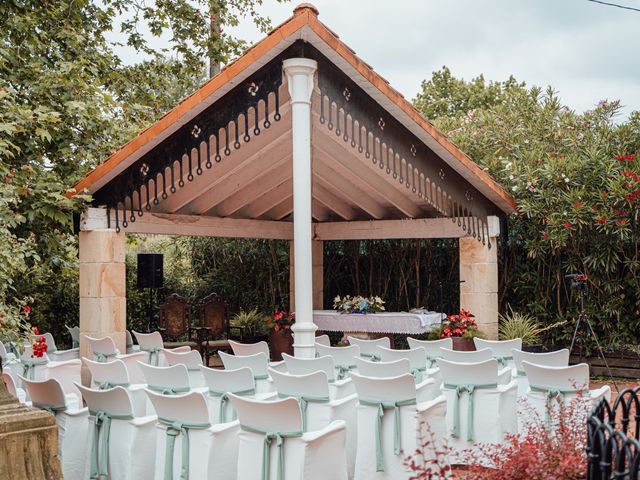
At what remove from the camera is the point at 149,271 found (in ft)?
37.8

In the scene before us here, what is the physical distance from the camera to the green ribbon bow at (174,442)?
4168 mm

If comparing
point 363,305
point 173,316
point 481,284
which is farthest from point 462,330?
point 173,316

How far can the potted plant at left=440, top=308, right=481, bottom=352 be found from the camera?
9.25 meters

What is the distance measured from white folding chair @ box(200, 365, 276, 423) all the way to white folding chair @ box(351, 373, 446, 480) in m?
0.84

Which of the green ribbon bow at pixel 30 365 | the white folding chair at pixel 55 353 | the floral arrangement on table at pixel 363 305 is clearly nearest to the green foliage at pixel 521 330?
the floral arrangement on table at pixel 363 305

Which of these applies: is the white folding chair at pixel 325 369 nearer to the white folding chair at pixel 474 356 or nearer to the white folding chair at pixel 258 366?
the white folding chair at pixel 258 366

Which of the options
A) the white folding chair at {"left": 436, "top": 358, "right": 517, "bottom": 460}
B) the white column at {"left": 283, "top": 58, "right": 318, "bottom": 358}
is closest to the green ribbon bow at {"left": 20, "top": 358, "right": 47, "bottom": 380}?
the white column at {"left": 283, "top": 58, "right": 318, "bottom": 358}

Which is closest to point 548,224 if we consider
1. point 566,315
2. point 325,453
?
point 566,315

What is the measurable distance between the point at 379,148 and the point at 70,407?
4.43 metres

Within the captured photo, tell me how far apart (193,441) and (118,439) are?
0.68 meters

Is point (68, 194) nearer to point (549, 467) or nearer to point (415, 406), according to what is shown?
point (415, 406)

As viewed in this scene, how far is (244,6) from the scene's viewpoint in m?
12.9

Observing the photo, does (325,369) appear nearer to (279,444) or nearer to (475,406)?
(475,406)

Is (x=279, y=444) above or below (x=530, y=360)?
below
